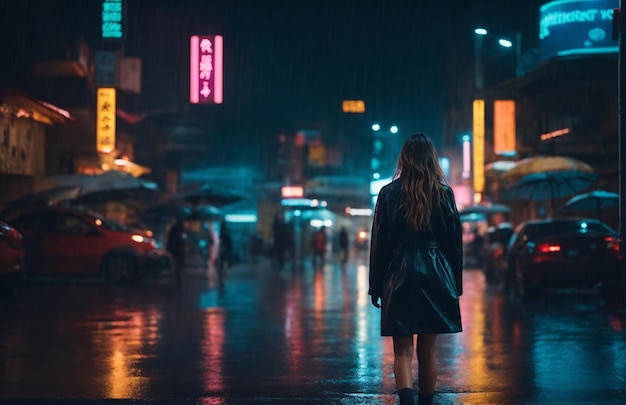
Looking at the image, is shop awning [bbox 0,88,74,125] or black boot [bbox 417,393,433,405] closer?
black boot [bbox 417,393,433,405]

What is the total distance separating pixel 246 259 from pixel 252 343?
132ft

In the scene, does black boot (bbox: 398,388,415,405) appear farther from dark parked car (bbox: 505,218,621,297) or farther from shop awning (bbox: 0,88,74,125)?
shop awning (bbox: 0,88,74,125)

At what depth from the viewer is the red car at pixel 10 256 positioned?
16.3m

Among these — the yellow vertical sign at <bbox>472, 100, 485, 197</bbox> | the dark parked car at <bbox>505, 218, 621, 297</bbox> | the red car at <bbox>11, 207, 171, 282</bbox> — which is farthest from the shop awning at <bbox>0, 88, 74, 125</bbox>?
the yellow vertical sign at <bbox>472, 100, 485, 197</bbox>

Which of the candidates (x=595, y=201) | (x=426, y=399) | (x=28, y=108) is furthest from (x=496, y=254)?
(x=426, y=399)

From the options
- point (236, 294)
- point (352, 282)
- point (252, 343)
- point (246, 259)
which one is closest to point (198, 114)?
point (246, 259)

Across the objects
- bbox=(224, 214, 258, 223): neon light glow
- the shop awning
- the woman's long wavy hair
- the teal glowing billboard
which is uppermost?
the teal glowing billboard

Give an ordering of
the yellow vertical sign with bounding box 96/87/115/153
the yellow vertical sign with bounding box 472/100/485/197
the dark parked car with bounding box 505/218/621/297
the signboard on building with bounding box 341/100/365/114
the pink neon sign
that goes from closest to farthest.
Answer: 1. the dark parked car with bounding box 505/218/621/297
2. the yellow vertical sign with bounding box 96/87/115/153
3. the pink neon sign
4. the yellow vertical sign with bounding box 472/100/485/197
5. the signboard on building with bounding box 341/100/365/114

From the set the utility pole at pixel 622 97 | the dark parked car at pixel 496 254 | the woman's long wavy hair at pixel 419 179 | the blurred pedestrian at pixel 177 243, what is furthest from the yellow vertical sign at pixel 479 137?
the woman's long wavy hair at pixel 419 179

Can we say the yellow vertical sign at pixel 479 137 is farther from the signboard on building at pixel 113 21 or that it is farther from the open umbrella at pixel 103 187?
the signboard on building at pixel 113 21

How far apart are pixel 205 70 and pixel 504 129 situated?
1205 cm

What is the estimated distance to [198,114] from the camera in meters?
55.1

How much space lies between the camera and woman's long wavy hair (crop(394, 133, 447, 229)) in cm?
629

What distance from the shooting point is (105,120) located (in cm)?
3394
